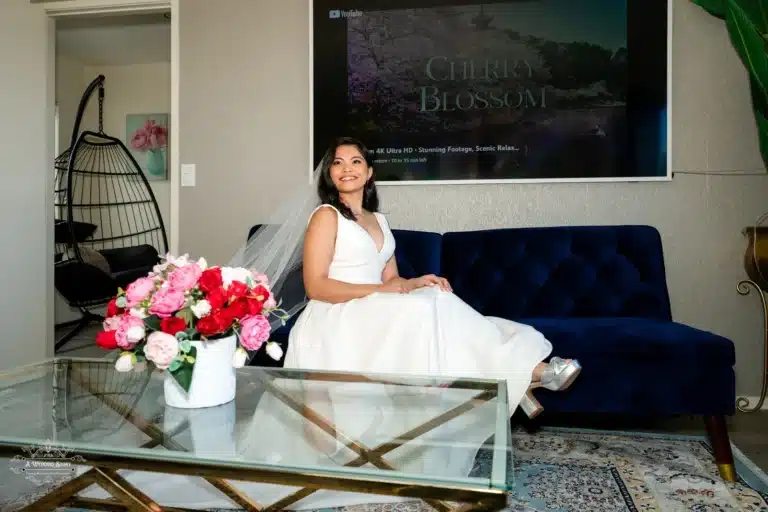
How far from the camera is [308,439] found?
1.19m

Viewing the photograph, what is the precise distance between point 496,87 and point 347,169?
1.03m

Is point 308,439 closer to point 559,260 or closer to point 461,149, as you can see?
point 559,260

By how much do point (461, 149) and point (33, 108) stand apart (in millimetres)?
2497

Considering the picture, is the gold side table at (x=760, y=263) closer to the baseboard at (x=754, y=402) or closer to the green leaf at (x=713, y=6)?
the baseboard at (x=754, y=402)

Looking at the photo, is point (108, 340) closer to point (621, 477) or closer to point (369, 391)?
point (369, 391)

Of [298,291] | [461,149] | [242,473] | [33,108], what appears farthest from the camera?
[33,108]

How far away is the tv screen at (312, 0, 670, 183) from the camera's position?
9.23 feet

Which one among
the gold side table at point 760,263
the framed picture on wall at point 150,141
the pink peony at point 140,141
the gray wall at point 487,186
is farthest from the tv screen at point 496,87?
the pink peony at point 140,141

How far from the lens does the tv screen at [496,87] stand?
9.23 feet

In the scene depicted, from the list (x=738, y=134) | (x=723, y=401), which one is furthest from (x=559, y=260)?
(x=738, y=134)

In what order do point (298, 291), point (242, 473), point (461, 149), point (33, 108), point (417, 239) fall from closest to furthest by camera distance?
point (242, 473) → point (298, 291) → point (417, 239) → point (461, 149) → point (33, 108)

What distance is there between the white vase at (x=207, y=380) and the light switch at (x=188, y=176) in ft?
6.56

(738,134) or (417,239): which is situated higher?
(738,134)

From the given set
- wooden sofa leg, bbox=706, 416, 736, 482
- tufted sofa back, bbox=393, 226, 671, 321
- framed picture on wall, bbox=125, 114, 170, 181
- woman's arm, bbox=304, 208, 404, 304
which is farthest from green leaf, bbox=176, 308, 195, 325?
framed picture on wall, bbox=125, 114, 170, 181
